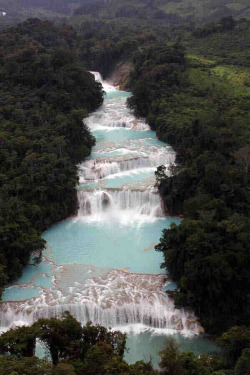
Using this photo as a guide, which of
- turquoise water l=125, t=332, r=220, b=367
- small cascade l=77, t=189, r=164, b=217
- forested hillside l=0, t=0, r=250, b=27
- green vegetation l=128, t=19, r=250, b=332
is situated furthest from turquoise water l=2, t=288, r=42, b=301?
forested hillside l=0, t=0, r=250, b=27

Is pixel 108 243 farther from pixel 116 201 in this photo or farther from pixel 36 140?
pixel 36 140

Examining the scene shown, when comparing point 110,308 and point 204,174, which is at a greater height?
point 204,174

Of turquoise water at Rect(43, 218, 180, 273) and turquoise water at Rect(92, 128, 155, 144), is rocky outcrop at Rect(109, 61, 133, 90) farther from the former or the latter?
turquoise water at Rect(43, 218, 180, 273)

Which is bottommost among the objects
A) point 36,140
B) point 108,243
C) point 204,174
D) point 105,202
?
point 108,243

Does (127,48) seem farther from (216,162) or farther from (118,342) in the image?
(118,342)

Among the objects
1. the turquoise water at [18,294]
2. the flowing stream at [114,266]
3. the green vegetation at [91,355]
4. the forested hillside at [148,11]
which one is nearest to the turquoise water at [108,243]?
the flowing stream at [114,266]

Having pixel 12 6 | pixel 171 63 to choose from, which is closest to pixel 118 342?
pixel 171 63

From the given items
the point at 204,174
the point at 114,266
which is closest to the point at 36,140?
the point at 204,174
